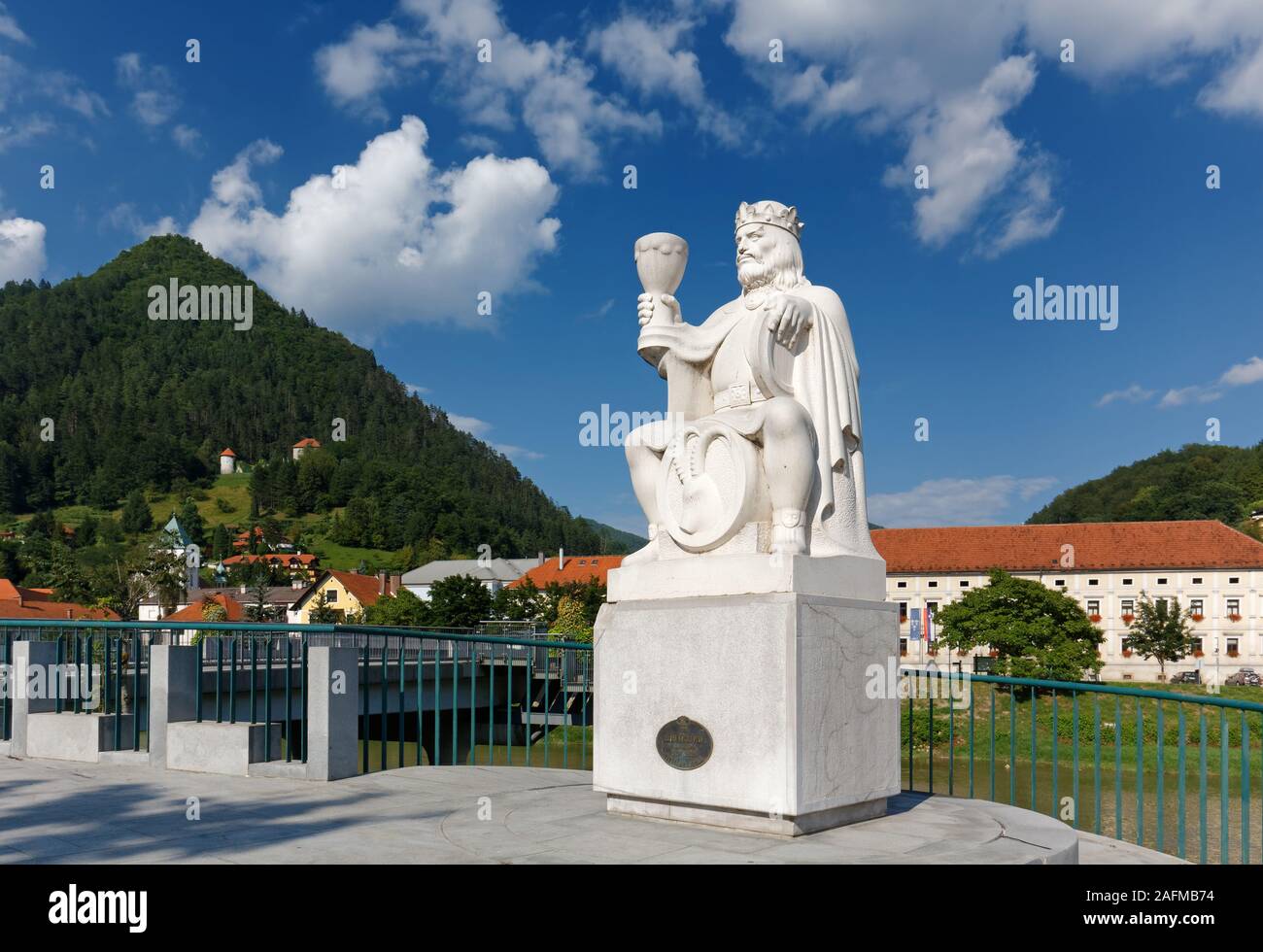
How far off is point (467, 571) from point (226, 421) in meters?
70.2

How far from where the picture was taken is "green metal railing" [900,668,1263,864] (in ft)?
21.5

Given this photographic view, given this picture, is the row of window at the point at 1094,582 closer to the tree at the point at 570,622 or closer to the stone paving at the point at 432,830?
the tree at the point at 570,622

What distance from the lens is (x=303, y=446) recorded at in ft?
501

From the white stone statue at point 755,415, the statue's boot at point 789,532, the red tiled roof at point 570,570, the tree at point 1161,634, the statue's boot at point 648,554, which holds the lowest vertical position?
the tree at point 1161,634

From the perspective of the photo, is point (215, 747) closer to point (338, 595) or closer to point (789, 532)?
point (789, 532)

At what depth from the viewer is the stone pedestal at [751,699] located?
5695 mm

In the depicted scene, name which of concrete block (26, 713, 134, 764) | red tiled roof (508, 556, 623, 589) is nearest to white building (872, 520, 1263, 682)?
red tiled roof (508, 556, 623, 589)

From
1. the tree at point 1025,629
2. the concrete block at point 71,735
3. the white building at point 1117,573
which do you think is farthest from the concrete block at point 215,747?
the white building at point 1117,573

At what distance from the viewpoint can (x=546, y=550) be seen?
133375 mm

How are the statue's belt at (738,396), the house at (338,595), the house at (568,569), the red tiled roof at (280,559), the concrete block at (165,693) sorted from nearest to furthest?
the statue's belt at (738,396), the concrete block at (165,693), the house at (338,595), the house at (568,569), the red tiled roof at (280,559)

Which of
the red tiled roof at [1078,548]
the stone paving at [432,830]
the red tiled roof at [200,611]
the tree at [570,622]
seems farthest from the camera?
the red tiled roof at [200,611]

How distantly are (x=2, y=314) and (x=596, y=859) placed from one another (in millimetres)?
193318
